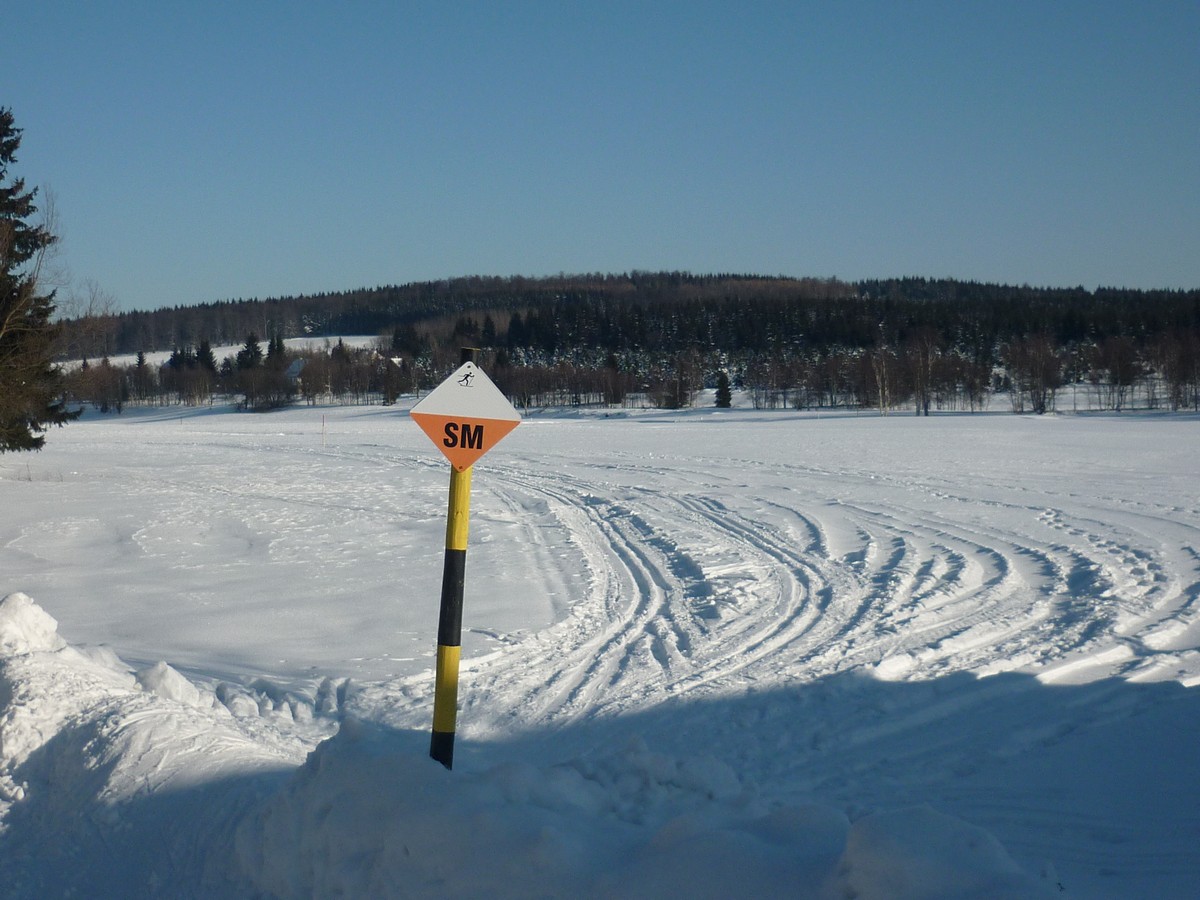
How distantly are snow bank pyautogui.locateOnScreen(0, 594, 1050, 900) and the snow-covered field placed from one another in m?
0.01

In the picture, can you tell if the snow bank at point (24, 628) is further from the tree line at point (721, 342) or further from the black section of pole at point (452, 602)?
the tree line at point (721, 342)

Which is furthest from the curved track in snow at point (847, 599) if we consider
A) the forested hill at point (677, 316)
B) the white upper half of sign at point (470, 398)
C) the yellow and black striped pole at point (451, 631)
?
the forested hill at point (677, 316)

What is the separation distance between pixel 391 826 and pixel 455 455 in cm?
186

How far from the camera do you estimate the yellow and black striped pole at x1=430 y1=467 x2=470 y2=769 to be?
441 cm

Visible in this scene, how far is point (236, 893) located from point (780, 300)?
145 m

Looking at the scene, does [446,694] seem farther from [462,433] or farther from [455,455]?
[462,433]

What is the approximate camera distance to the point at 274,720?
599cm

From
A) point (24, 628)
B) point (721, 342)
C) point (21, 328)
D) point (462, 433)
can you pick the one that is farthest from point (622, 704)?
point (721, 342)

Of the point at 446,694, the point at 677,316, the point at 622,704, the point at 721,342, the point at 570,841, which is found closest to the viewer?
the point at 570,841

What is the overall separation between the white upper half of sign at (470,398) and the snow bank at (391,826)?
1636mm

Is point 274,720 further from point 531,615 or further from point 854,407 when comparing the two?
point 854,407

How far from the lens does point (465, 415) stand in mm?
4797

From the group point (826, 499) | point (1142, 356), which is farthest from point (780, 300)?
point (826, 499)

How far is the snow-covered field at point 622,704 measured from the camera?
3.44m
